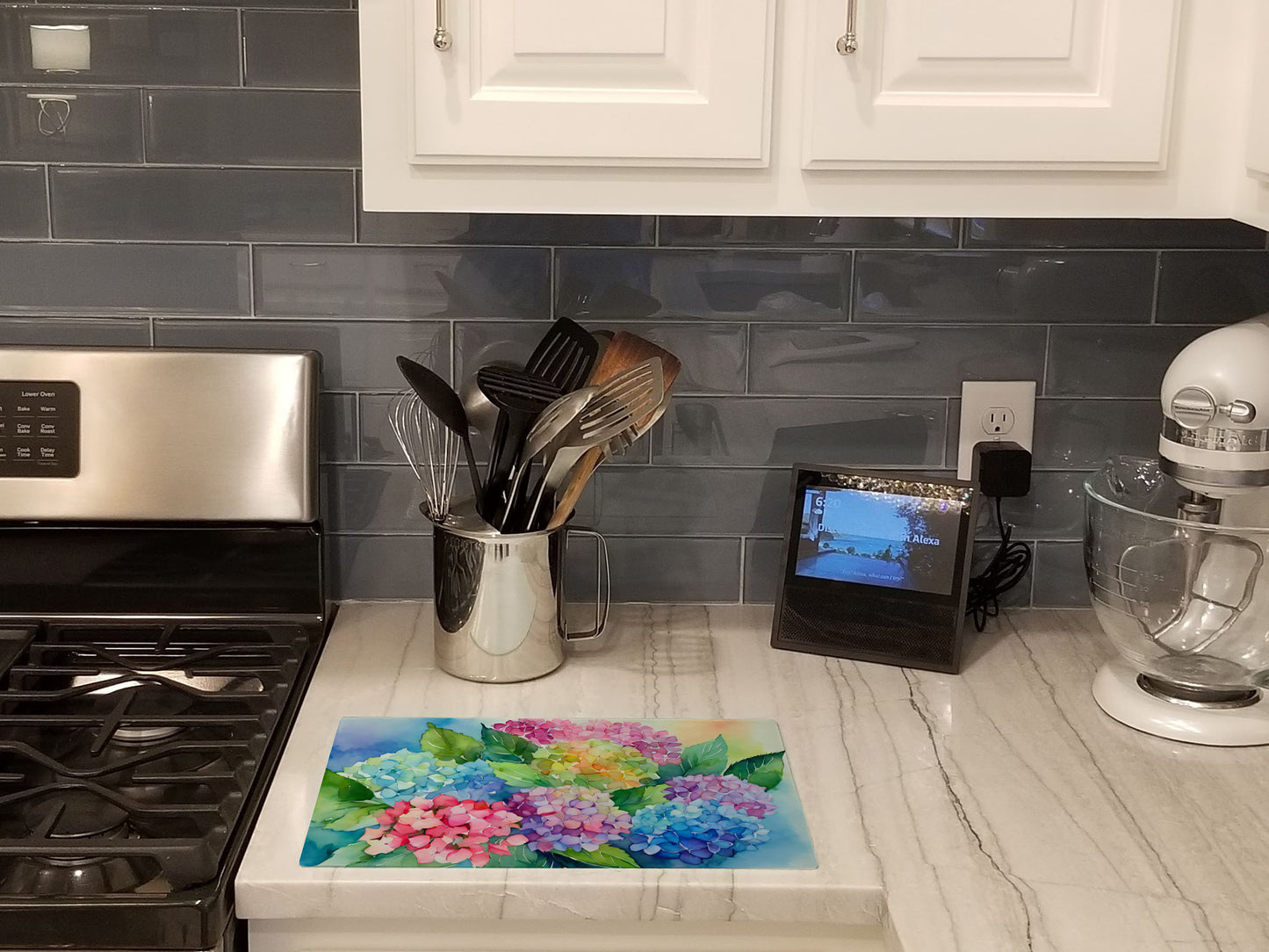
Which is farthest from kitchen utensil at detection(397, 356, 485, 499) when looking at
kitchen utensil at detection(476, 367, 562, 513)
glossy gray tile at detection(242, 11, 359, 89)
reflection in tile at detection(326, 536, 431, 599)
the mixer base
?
the mixer base

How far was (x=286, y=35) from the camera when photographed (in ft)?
4.62

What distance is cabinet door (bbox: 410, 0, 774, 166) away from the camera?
3.66ft

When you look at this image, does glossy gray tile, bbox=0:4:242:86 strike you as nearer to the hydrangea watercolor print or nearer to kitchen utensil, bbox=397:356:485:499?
kitchen utensil, bbox=397:356:485:499

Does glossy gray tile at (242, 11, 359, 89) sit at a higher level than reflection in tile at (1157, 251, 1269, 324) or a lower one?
higher

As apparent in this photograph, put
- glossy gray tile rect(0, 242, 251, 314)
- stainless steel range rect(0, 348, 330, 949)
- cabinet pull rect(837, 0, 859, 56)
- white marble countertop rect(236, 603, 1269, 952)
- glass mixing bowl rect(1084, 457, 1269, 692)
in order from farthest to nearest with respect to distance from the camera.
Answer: glossy gray tile rect(0, 242, 251, 314) < stainless steel range rect(0, 348, 330, 949) < glass mixing bowl rect(1084, 457, 1269, 692) < cabinet pull rect(837, 0, 859, 56) < white marble countertop rect(236, 603, 1269, 952)

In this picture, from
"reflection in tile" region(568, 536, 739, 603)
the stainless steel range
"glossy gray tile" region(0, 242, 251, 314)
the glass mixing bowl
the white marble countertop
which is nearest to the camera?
the white marble countertop

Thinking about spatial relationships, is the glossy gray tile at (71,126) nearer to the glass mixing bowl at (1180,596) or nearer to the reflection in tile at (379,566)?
the reflection in tile at (379,566)

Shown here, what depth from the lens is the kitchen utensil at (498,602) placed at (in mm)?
1320

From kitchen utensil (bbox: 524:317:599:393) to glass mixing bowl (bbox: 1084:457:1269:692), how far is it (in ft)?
1.68

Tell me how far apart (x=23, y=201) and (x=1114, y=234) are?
1176mm

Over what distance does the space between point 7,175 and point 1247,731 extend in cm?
136

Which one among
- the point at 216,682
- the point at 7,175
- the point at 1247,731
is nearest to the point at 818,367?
the point at 1247,731

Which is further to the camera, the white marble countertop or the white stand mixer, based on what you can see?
the white stand mixer

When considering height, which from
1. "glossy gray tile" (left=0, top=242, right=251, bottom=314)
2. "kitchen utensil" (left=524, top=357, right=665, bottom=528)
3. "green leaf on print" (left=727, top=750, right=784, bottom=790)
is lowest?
"green leaf on print" (left=727, top=750, right=784, bottom=790)
